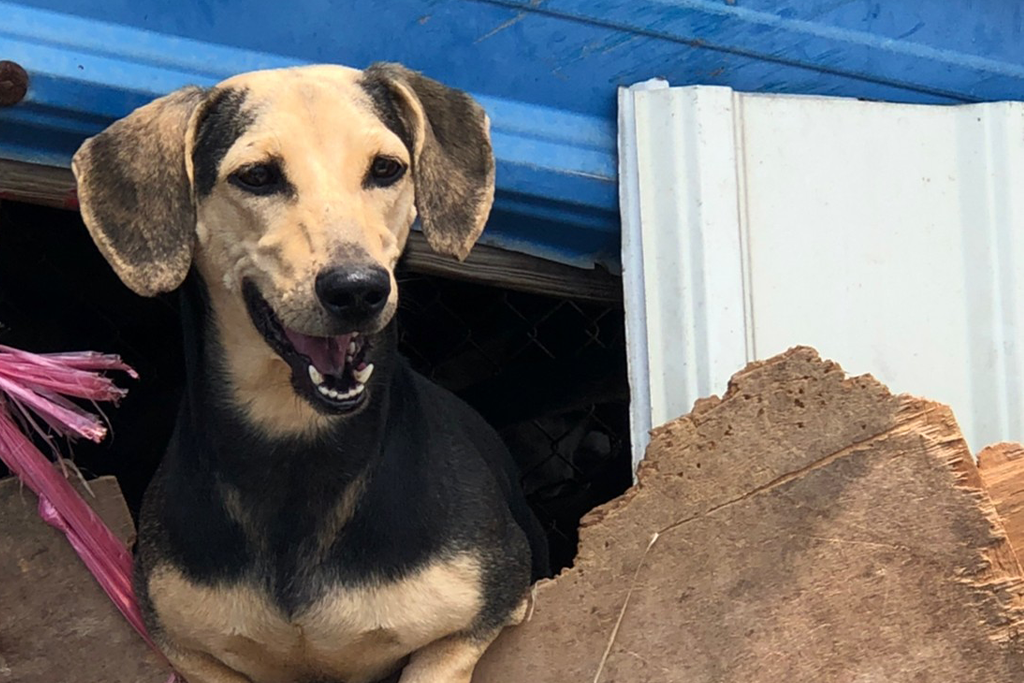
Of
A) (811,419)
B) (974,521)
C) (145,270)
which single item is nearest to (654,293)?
(811,419)

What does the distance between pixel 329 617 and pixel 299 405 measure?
0.35 meters

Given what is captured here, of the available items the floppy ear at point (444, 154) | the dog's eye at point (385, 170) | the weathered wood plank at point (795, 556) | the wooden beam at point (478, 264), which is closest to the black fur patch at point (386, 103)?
the floppy ear at point (444, 154)

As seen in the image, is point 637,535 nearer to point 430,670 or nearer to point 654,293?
point 430,670

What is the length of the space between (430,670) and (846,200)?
4.25 feet

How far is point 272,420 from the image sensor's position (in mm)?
2223

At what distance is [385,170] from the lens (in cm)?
211

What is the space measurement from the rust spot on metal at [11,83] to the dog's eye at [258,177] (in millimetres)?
639

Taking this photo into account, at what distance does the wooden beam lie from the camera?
2.57 m

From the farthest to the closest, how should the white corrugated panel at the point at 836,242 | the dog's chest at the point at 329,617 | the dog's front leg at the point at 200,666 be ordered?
the white corrugated panel at the point at 836,242 < the dog's front leg at the point at 200,666 < the dog's chest at the point at 329,617

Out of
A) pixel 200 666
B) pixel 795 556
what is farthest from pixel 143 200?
pixel 795 556

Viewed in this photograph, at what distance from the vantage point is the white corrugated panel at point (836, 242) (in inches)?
106

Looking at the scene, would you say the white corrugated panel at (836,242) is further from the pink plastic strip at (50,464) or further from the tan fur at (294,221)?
the pink plastic strip at (50,464)

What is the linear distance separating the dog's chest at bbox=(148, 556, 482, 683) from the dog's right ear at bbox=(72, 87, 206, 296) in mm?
528

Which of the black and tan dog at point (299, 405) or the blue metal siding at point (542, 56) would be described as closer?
the black and tan dog at point (299, 405)
